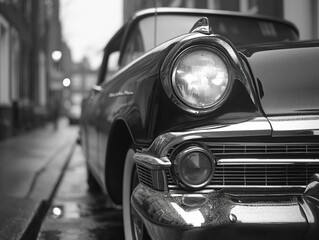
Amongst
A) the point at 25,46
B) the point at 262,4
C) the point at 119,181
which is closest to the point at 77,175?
the point at 119,181

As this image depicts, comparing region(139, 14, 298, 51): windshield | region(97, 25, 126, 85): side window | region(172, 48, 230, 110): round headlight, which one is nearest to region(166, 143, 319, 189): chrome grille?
region(172, 48, 230, 110): round headlight

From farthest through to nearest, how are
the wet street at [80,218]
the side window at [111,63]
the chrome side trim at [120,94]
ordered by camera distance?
1. the side window at [111,63]
2. the wet street at [80,218]
3. the chrome side trim at [120,94]

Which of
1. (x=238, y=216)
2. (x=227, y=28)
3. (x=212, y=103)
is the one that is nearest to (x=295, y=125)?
(x=212, y=103)

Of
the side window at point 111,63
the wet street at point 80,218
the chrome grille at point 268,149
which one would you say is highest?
the side window at point 111,63

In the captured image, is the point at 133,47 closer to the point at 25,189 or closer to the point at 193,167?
the point at 193,167

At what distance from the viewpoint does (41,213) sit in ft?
14.0

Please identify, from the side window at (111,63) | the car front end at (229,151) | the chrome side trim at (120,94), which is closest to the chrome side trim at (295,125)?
the car front end at (229,151)

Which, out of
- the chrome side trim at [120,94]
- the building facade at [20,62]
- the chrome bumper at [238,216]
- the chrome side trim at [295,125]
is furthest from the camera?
the building facade at [20,62]

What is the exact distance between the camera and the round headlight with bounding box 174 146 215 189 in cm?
193

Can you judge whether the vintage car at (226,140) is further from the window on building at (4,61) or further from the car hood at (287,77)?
the window on building at (4,61)

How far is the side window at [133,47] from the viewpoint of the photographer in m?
3.45

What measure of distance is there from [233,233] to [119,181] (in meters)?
1.42

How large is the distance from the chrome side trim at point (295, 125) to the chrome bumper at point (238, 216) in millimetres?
202

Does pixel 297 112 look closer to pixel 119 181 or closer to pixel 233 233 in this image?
pixel 233 233
